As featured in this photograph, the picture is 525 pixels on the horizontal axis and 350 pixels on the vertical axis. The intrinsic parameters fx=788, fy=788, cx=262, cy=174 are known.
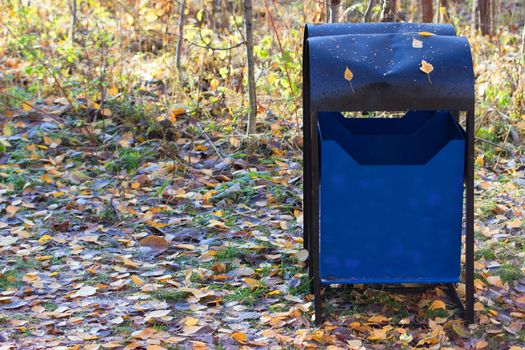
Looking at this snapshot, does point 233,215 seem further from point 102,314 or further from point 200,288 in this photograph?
point 102,314

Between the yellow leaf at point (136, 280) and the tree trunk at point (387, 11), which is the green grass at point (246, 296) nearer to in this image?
the yellow leaf at point (136, 280)

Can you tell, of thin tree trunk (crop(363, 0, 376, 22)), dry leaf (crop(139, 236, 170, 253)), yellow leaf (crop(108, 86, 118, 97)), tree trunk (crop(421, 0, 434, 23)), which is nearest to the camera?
dry leaf (crop(139, 236, 170, 253))

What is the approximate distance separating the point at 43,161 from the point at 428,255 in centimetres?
357

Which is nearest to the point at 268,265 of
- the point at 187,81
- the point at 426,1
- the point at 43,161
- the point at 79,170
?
the point at 79,170

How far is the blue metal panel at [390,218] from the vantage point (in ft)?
11.0

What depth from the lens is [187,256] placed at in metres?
4.32

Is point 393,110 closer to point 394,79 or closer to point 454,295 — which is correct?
point 394,79

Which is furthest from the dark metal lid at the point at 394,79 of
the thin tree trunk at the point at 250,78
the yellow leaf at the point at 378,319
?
the thin tree trunk at the point at 250,78

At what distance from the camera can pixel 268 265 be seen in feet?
13.6

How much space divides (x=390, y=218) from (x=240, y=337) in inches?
32.4

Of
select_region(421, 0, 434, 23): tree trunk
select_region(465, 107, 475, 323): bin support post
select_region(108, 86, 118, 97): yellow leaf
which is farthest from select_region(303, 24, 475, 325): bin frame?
select_region(421, 0, 434, 23): tree trunk

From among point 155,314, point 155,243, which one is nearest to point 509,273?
point 155,314

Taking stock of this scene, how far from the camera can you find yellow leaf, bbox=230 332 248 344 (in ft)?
10.9

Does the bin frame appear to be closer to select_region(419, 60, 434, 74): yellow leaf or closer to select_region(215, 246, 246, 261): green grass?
select_region(419, 60, 434, 74): yellow leaf
